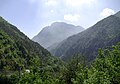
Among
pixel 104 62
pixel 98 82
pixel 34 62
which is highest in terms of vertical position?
pixel 34 62

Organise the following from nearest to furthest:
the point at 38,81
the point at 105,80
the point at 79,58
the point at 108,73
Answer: the point at 105,80 → the point at 108,73 → the point at 38,81 → the point at 79,58

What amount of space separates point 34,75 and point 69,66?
24.4 m

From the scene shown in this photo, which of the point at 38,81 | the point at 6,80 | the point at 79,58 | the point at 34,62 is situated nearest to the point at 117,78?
the point at 38,81

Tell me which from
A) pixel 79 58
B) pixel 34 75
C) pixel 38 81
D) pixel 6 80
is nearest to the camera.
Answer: pixel 38 81

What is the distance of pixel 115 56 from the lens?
2442 centimetres

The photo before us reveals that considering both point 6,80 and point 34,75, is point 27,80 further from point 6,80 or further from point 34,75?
point 6,80

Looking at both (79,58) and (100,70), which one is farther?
(79,58)

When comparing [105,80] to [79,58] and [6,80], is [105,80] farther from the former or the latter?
[6,80]

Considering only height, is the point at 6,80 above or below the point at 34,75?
above

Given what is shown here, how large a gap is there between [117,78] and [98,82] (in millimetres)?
1937

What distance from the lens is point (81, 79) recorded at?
3027cm

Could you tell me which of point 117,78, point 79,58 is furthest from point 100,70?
point 79,58

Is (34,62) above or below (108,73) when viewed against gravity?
above

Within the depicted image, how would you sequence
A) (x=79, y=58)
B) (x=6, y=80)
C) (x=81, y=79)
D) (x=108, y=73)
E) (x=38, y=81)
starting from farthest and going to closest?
(x=6, y=80) < (x=79, y=58) < (x=38, y=81) < (x=81, y=79) < (x=108, y=73)
